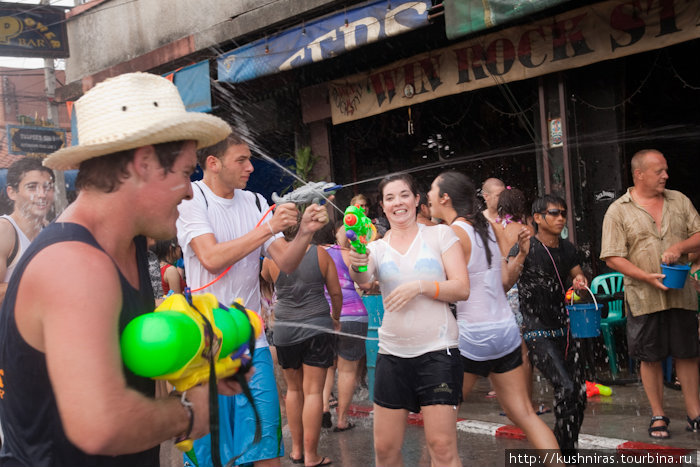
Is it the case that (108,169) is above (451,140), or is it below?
below

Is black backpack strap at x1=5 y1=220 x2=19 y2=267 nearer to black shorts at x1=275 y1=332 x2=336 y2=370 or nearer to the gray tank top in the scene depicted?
the gray tank top

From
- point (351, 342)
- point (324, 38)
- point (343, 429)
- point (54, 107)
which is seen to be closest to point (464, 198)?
point (351, 342)

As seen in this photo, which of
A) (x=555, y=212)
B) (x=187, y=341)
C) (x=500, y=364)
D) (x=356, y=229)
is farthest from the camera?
(x=555, y=212)

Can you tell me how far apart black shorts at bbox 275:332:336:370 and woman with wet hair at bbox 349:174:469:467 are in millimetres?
1789

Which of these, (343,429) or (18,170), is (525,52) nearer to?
(343,429)

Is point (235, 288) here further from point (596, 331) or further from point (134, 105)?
point (596, 331)

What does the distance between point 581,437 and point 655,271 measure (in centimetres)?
160

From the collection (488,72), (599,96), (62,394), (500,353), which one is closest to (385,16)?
(488,72)

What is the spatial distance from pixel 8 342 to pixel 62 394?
291 mm

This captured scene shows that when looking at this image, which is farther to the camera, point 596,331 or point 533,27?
point 533,27

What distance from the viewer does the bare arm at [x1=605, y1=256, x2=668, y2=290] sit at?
5.68m

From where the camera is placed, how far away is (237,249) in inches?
Answer: 142

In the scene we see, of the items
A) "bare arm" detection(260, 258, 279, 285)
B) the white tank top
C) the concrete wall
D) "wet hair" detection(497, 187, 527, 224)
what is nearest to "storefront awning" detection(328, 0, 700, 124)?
the concrete wall

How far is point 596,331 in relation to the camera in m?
6.03
